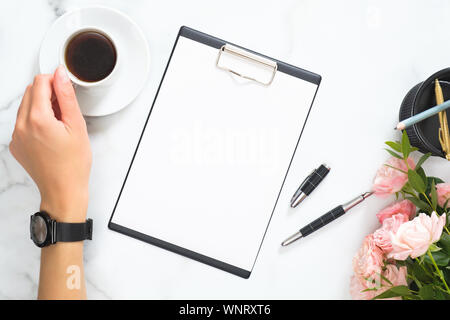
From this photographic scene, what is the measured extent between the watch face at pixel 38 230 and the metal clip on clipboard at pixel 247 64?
0.40 m

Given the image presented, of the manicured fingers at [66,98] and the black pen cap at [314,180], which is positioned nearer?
the manicured fingers at [66,98]

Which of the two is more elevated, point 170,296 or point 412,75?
point 412,75

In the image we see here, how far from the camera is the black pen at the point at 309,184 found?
657 mm

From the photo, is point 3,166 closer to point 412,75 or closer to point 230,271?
point 230,271

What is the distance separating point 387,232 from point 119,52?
53 cm

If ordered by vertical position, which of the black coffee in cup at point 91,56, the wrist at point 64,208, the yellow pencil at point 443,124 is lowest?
the wrist at point 64,208

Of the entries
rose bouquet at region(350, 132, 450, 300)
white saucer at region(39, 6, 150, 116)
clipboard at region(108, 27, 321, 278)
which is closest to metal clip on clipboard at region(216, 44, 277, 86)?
clipboard at region(108, 27, 321, 278)

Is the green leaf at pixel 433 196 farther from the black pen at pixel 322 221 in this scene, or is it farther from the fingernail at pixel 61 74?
the fingernail at pixel 61 74

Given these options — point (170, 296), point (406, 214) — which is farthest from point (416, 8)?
point (170, 296)

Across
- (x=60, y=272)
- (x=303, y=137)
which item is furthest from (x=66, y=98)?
(x=303, y=137)

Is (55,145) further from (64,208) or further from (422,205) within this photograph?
(422,205)

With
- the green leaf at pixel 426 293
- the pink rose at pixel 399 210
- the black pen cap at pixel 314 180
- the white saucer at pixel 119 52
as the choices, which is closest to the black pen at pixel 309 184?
the black pen cap at pixel 314 180

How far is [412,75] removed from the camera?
682mm

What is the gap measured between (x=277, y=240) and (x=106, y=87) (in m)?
0.40
